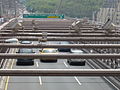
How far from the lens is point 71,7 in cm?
10112

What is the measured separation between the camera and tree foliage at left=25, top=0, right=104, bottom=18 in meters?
85.8

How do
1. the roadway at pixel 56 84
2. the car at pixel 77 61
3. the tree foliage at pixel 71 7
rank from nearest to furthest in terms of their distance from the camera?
the roadway at pixel 56 84 → the car at pixel 77 61 → the tree foliage at pixel 71 7

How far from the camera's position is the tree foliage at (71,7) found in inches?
3378

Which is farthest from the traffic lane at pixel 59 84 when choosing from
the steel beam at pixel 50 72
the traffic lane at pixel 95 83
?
the steel beam at pixel 50 72

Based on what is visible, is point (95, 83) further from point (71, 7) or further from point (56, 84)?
point (71, 7)

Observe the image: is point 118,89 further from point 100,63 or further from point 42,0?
point 42,0

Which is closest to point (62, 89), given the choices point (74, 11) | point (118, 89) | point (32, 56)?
point (118, 89)

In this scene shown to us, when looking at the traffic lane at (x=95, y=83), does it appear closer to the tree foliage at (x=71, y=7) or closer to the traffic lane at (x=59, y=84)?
the traffic lane at (x=59, y=84)

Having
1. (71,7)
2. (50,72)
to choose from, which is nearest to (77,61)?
(50,72)

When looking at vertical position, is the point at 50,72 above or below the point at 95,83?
above

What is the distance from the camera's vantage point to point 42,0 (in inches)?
5782

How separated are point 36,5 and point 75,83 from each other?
121567 mm

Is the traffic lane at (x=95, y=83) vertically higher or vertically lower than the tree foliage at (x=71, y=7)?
lower

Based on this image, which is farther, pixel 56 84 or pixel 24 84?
pixel 56 84
